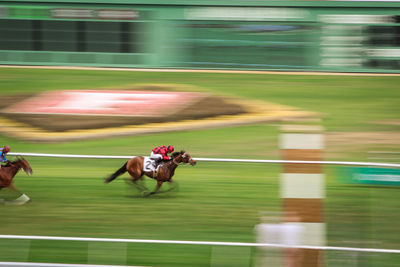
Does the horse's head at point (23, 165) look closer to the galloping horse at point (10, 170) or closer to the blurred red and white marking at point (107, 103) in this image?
the galloping horse at point (10, 170)

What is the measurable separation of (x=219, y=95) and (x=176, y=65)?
10.2 ft

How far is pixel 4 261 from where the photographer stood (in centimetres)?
571

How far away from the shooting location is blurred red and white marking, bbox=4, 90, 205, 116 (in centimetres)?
1295

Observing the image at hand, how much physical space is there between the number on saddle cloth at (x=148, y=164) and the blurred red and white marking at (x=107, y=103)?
516 cm

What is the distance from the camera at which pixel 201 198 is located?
8031 millimetres

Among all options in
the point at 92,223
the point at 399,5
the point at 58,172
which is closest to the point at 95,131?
the point at 58,172

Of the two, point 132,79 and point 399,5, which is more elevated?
point 399,5

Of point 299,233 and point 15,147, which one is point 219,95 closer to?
point 15,147

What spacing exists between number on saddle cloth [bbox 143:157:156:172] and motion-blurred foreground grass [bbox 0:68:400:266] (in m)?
0.46

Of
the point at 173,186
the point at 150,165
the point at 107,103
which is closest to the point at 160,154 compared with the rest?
the point at 150,165

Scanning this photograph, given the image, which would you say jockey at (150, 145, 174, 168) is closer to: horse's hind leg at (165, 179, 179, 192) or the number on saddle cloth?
the number on saddle cloth

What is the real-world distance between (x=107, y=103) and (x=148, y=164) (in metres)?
6.05

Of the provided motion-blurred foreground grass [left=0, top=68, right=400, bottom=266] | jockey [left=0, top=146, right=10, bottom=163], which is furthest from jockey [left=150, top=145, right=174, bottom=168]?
jockey [left=0, top=146, right=10, bottom=163]

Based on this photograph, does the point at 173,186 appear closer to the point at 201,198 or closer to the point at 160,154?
the point at 201,198
